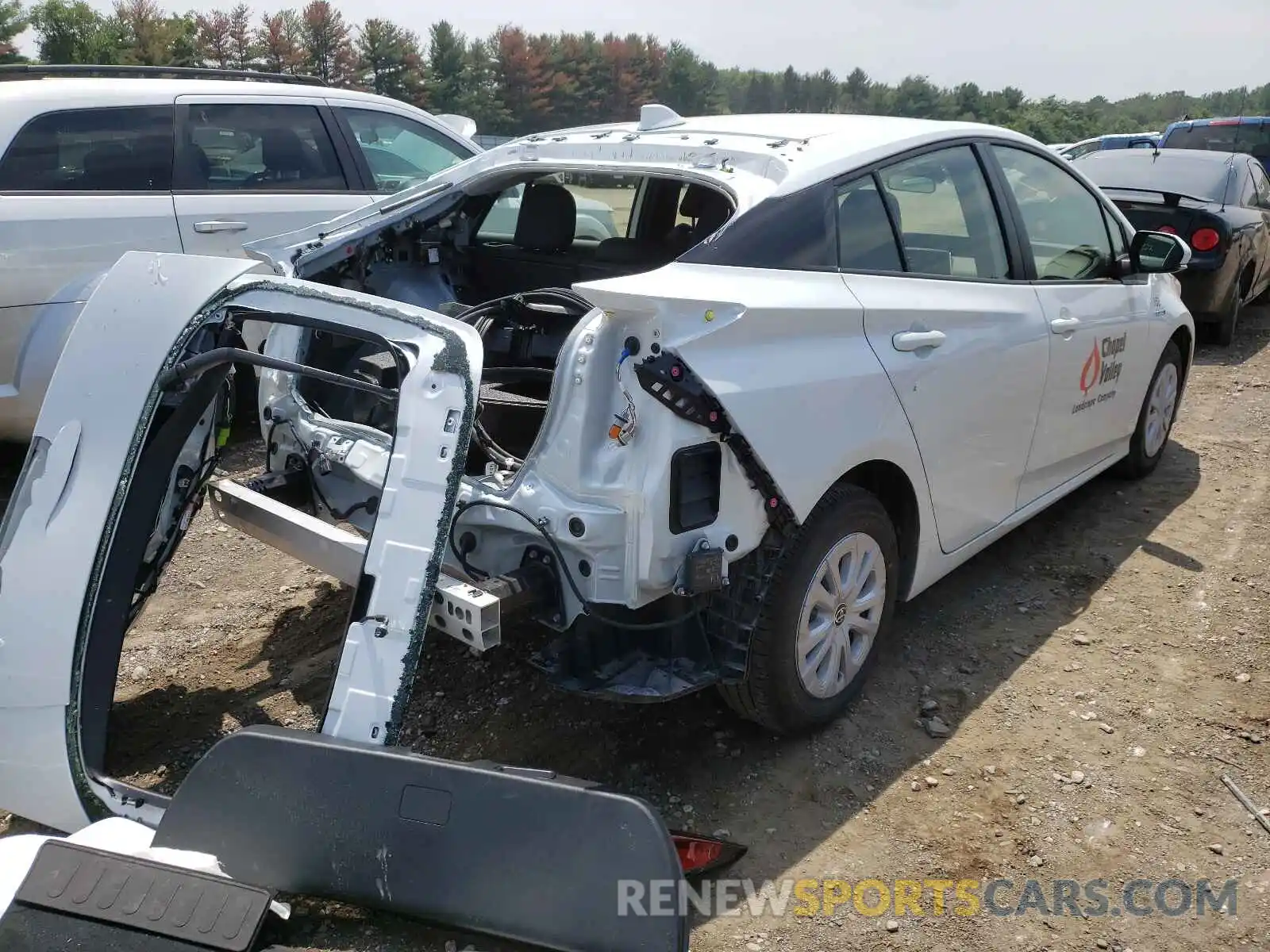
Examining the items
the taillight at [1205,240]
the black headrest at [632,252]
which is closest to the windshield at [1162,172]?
the taillight at [1205,240]

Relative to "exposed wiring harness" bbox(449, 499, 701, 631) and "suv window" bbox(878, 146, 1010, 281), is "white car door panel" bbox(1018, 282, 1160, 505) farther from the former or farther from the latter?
"exposed wiring harness" bbox(449, 499, 701, 631)

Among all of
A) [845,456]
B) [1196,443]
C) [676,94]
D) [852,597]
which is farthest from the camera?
[676,94]

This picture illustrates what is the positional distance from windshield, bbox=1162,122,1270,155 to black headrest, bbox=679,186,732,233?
10.5 m

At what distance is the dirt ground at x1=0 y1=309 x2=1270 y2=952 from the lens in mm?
2459

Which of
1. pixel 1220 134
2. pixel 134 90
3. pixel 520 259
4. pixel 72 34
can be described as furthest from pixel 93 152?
pixel 72 34

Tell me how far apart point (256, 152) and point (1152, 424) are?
200 inches

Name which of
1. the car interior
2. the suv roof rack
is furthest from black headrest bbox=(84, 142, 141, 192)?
the car interior

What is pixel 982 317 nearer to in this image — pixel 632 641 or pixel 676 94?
pixel 632 641

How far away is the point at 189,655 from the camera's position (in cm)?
365

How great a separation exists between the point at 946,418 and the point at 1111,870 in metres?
1.37

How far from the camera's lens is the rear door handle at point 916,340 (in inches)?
117

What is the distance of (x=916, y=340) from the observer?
9.85ft

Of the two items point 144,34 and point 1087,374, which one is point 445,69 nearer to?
point 144,34

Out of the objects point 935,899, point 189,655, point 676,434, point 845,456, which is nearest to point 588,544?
point 676,434
